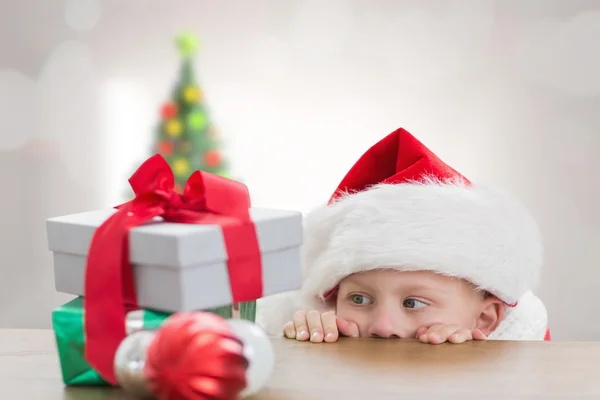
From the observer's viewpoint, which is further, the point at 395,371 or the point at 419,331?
the point at 419,331

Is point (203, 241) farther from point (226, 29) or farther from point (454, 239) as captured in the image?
point (226, 29)

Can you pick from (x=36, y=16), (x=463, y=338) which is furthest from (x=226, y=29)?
(x=463, y=338)

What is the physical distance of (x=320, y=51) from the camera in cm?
318

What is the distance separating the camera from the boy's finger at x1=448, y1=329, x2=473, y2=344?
0.85 metres

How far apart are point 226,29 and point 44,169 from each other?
39.7 inches

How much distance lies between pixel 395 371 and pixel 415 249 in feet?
1.23

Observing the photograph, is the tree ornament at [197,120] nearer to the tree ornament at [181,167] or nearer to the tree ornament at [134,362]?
the tree ornament at [181,167]

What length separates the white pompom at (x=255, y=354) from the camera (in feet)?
1.98

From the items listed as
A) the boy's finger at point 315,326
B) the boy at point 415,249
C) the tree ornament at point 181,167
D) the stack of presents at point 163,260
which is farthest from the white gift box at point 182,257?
the tree ornament at point 181,167

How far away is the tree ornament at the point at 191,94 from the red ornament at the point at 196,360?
8.25ft

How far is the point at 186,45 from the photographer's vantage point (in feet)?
10.3

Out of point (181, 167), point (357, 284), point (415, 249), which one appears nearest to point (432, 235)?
point (415, 249)

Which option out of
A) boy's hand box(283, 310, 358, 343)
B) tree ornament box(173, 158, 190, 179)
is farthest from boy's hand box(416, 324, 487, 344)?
tree ornament box(173, 158, 190, 179)

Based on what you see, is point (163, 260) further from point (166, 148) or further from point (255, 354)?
point (166, 148)
